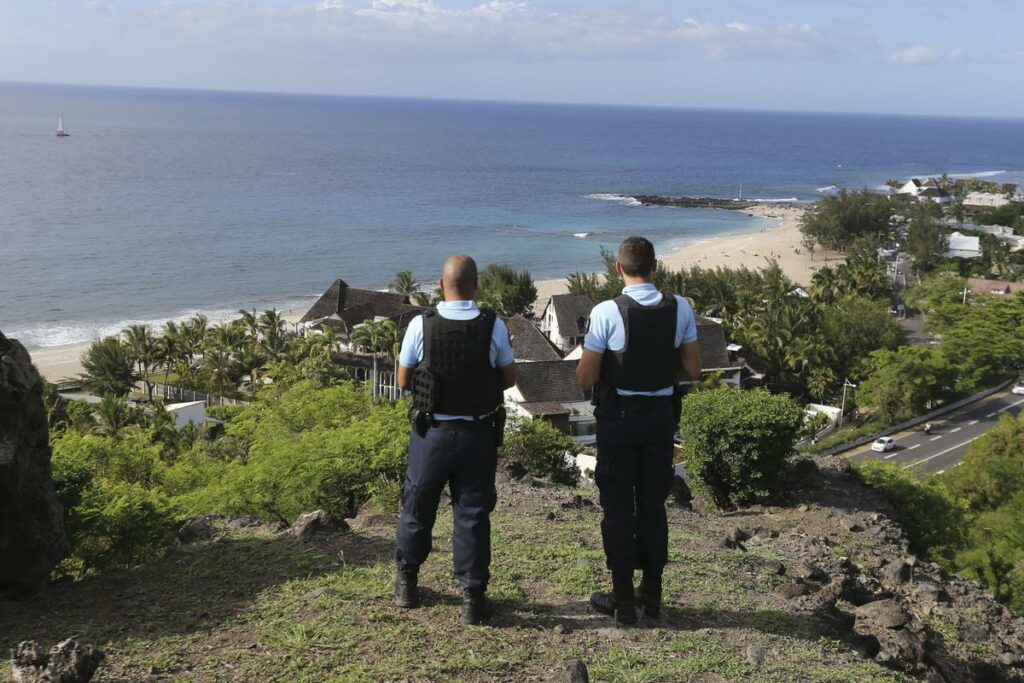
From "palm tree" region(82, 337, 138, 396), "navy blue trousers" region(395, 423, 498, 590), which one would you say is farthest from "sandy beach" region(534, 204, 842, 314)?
"navy blue trousers" region(395, 423, 498, 590)

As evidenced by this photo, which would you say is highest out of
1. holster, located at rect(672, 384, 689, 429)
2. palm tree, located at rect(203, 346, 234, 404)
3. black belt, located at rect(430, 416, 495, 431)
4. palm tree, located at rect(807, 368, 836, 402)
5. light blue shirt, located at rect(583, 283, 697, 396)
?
light blue shirt, located at rect(583, 283, 697, 396)

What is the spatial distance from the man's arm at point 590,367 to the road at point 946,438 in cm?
2537

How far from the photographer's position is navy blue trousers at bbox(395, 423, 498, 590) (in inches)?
244

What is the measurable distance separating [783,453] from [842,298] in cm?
3956

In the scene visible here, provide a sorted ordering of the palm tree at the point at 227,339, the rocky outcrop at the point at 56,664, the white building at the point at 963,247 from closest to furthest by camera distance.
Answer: the rocky outcrop at the point at 56,664
the palm tree at the point at 227,339
the white building at the point at 963,247

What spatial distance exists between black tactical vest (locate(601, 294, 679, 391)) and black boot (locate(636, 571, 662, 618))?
1423mm

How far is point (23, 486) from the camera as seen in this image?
7723 mm

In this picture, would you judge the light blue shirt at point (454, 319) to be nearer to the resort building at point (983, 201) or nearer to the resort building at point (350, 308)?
→ the resort building at point (350, 308)

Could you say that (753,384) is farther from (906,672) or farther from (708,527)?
(906,672)

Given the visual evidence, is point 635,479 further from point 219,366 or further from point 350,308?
point 350,308

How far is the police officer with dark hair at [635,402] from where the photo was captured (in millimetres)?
6254

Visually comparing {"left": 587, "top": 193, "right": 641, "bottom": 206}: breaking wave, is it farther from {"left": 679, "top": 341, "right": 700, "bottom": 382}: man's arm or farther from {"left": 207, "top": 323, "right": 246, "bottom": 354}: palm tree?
{"left": 679, "top": 341, "right": 700, "bottom": 382}: man's arm

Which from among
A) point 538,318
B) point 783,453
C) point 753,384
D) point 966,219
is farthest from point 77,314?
point 966,219

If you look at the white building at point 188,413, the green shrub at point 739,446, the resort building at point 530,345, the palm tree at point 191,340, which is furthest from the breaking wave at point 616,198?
the green shrub at point 739,446
